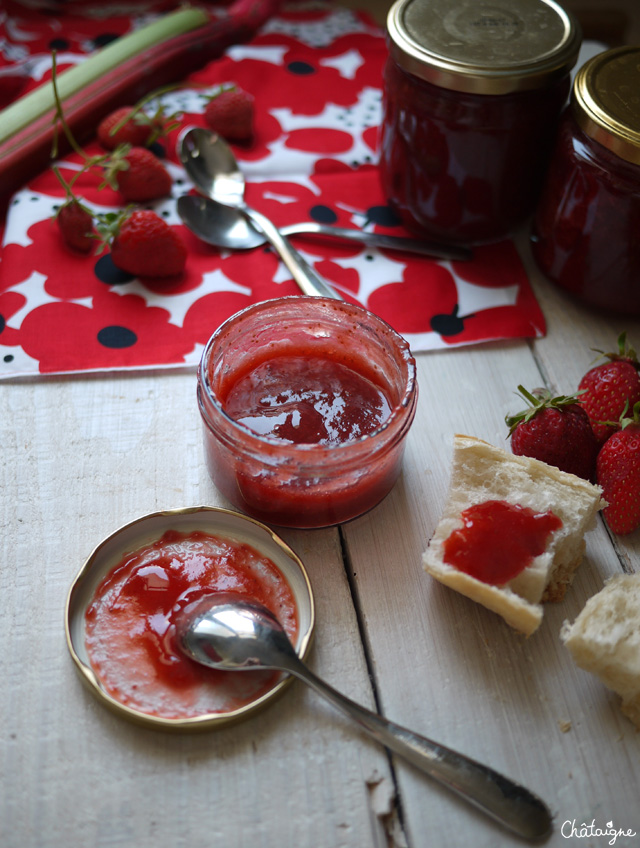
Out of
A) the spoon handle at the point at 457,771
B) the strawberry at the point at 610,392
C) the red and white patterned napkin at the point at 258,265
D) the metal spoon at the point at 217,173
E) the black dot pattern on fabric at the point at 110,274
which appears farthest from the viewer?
the metal spoon at the point at 217,173

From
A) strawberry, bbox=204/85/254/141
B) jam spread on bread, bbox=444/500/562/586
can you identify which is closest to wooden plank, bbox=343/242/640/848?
jam spread on bread, bbox=444/500/562/586

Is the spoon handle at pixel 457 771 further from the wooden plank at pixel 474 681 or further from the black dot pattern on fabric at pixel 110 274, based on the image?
the black dot pattern on fabric at pixel 110 274

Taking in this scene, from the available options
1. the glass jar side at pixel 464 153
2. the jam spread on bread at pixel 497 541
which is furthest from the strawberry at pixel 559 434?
the glass jar side at pixel 464 153

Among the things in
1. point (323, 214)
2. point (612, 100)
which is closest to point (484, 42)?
point (612, 100)

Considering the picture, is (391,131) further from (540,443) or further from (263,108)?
(540,443)

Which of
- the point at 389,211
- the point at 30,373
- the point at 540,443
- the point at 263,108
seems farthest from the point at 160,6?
the point at 540,443

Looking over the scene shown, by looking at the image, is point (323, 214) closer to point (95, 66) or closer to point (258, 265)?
point (258, 265)

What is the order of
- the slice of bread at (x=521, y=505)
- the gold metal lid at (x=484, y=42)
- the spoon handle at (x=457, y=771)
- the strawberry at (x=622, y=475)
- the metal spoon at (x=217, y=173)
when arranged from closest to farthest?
the spoon handle at (x=457, y=771), the slice of bread at (x=521, y=505), the strawberry at (x=622, y=475), the gold metal lid at (x=484, y=42), the metal spoon at (x=217, y=173)
